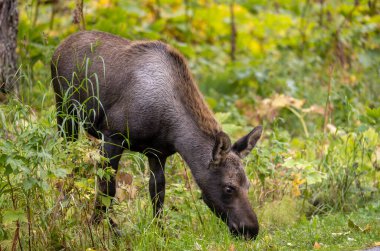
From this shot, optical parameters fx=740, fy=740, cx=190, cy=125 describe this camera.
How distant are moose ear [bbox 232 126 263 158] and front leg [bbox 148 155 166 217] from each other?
92cm

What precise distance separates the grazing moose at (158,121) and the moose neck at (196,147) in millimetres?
10

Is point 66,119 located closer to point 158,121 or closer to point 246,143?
point 158,121

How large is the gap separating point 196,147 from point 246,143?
531 mm

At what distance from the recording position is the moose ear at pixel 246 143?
7559mm

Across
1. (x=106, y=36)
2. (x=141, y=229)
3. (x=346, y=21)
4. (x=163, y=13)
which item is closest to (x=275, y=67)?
(x=346, y=21)

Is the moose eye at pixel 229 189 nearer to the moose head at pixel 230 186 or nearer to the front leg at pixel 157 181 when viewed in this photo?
the moose head at pixel 230 186

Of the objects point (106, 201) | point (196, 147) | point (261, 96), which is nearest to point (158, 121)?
point (196, 147)

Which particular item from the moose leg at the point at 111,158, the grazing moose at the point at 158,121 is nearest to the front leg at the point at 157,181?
the grazing moose at the point at 158,121

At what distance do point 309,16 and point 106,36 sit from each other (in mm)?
7966

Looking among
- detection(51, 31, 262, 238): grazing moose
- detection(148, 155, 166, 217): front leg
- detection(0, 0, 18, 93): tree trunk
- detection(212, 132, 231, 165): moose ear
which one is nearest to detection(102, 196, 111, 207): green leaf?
detection(51, 31, 262, 238): grazing moose

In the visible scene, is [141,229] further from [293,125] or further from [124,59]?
[293,125]

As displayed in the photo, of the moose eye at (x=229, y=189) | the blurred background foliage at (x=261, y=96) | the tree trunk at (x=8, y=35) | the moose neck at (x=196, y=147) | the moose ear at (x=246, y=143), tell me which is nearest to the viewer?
the blurred background foliage at (x=261, y=96)

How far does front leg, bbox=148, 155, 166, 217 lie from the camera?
7887 mm

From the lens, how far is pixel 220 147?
7391mm
